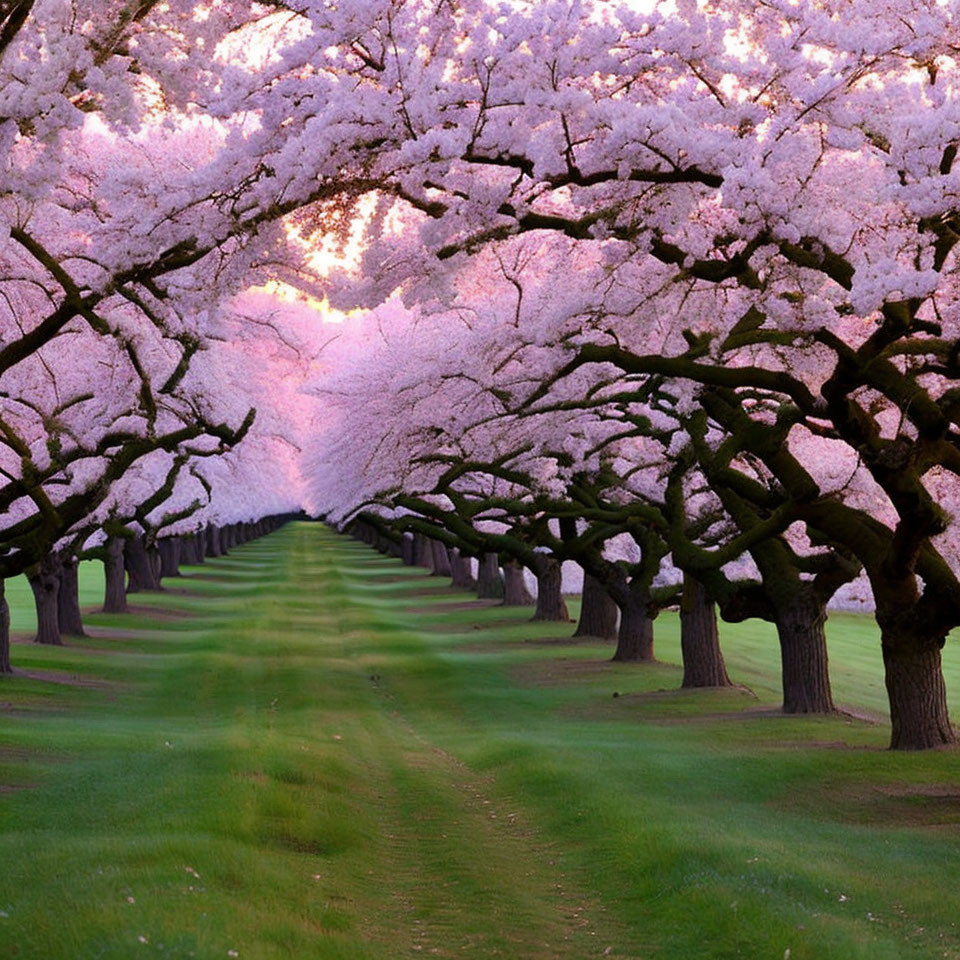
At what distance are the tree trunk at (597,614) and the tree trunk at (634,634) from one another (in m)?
7.07

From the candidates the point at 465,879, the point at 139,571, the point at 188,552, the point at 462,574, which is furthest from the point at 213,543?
the point at 465,879

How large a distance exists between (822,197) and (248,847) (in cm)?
877

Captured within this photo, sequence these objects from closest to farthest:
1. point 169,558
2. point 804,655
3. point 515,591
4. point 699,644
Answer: point 804,655
point 699,644
point 515,591
point 169,558

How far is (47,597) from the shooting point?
1613 inches

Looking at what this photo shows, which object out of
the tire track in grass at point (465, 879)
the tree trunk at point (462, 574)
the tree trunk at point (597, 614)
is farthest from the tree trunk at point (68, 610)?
the tree trunk at point (462, 574)

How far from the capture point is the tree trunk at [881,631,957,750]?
19812 millimetres

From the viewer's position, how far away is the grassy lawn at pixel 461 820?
1127 cm

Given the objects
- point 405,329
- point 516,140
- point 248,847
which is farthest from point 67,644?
point 516,140

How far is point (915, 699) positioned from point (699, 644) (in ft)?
37.9

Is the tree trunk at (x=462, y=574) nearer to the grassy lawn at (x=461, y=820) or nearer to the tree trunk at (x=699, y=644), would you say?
the grassy lawn at (x=461, y=820)

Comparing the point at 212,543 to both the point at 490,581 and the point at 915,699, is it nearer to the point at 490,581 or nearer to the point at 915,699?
the point at 490,581

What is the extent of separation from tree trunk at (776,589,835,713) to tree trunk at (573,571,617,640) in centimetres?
1842

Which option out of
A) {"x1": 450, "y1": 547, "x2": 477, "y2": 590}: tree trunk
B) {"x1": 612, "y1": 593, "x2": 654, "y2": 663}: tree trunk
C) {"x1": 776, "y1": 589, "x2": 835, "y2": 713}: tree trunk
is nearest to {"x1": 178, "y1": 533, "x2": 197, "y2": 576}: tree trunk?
{"x1": 450, "y1": 547, "x2": 477, "y2": 590}: tree trunk

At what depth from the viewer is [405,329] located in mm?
47250
